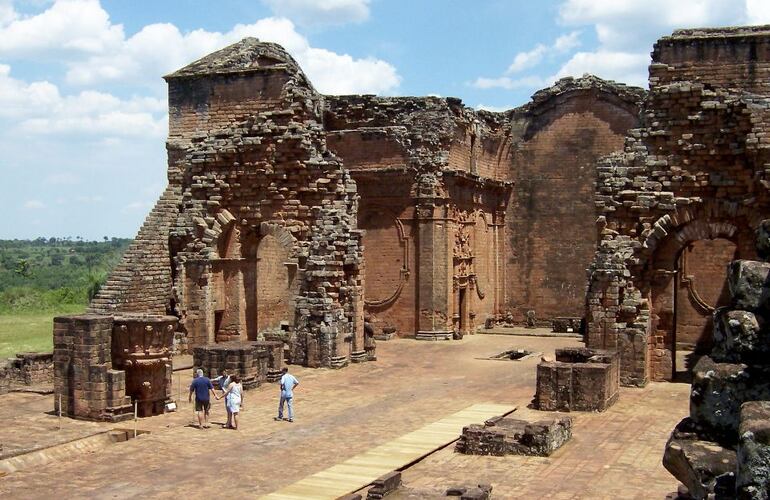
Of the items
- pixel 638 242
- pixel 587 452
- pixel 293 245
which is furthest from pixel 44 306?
pixel 587 452

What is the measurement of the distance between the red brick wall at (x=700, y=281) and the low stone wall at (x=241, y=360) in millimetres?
13569

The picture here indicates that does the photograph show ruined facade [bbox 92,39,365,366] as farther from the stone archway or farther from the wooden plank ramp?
the stone archway

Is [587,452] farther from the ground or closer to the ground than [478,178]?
closer to the ground

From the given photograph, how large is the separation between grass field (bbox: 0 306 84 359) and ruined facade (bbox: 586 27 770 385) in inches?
607

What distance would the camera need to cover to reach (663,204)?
19.5 metres

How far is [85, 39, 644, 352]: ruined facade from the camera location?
23484mm

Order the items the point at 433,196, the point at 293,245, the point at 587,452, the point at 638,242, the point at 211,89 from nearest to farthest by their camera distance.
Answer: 1. the point at 587,452
2. the point at 638,242
3. the point at 293,245
4. the point at 211,89
5. the point at 433,196

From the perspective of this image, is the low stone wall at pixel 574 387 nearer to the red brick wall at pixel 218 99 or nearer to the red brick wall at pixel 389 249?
the red brick wall at pixel 218 99

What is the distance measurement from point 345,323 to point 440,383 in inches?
141

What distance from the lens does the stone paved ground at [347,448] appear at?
11633mm

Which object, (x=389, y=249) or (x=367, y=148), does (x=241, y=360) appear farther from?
(x=367, y=148)

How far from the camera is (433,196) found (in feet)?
95.7

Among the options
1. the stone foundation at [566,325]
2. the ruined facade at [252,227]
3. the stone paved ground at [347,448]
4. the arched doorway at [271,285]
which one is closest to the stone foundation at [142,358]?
the stone paved ground at [347,448]

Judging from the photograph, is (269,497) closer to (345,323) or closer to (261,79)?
(345,323)
